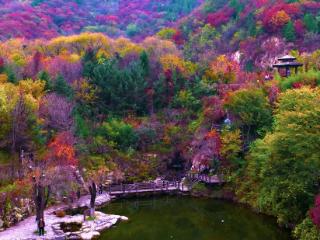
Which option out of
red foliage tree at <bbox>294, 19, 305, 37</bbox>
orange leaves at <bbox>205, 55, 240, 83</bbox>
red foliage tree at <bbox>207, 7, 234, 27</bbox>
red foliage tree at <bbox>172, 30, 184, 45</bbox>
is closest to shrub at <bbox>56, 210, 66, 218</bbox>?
orange leaves at <bbox>205, 55, 240, 83</bbox>

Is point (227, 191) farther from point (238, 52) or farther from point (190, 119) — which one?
point (238, 52)

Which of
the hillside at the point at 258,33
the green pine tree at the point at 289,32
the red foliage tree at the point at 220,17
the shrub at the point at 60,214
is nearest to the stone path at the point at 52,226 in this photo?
the shrub at the point at 60,214

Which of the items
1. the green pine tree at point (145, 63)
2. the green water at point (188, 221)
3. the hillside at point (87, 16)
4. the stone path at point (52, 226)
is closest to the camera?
the stone path at point (52, 226)

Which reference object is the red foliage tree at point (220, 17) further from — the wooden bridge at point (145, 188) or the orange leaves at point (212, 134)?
the wooden bridge at point (145, 188)

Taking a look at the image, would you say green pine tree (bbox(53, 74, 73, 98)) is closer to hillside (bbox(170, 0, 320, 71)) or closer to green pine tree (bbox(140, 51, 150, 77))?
green pine tree (bbox(140, 51, 150, 77))

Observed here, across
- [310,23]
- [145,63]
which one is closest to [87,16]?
[145,63]

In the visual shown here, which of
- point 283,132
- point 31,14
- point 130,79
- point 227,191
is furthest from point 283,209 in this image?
point 31,14

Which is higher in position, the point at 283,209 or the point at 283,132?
the point at 283,132
